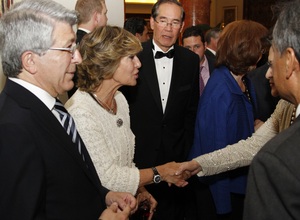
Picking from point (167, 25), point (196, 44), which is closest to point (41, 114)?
point (167, 25)

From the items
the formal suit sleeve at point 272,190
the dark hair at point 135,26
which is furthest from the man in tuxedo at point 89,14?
the formal suit sleeve at point 272,190

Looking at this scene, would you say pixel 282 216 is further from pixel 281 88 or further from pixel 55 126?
pixel 55 126

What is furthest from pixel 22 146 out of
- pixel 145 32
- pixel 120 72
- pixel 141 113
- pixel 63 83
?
pixel 145 32

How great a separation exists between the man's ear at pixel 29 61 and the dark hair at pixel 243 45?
5.61 feet

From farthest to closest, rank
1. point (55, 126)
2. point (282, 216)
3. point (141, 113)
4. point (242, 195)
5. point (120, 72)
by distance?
point (141, 113), point (242, 195), point (120, 72), point (55, 126), point (282, 216)

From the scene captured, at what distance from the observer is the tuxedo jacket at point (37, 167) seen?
1.38 meters

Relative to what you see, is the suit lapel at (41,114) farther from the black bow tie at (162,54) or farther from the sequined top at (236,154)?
the black bow tie at (162,54)

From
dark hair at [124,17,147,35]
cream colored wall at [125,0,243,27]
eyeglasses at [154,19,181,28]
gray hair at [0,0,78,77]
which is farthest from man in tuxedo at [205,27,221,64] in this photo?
cream colored wall at [125,0,243,27]

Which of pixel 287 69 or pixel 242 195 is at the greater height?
pixel 287 69

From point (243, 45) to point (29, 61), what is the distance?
1771 mm

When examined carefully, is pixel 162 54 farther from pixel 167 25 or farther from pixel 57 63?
pixel 57 63

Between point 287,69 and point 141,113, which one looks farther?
point 141,113

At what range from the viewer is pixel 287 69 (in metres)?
1.37

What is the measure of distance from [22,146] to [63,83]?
1.45 feet
